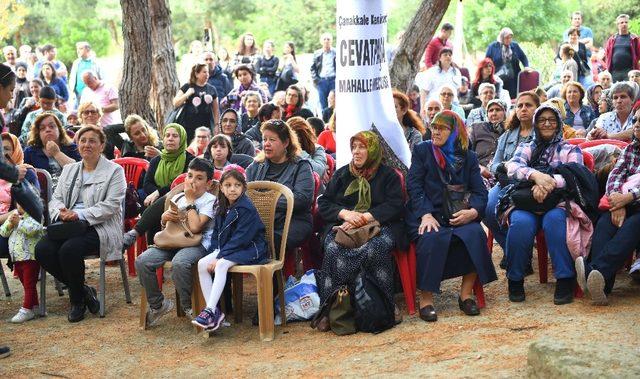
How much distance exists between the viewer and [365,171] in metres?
6.90

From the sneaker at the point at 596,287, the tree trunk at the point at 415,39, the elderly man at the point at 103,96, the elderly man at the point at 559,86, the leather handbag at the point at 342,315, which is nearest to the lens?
the sneaker at the point at 596,287

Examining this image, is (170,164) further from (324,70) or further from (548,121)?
(324,70)

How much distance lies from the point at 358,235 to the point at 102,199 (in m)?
2.14

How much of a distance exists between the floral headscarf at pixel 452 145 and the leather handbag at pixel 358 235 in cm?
74

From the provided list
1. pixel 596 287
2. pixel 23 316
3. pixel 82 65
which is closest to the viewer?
pixel 596 287

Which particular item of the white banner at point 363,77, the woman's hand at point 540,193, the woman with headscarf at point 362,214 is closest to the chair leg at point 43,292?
the woman with headscarf at point 362,214

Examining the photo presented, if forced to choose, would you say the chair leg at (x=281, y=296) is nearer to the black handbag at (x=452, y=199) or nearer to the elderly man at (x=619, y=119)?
the black handbag at (x=452, y=199)

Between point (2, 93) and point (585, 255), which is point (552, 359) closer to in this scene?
point (585, 255)

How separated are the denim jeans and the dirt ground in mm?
255

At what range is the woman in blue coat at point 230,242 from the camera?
649 centimetres

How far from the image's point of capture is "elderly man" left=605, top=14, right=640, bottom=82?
16188mm

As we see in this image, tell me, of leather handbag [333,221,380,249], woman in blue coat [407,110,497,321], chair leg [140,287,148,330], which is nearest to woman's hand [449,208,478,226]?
woman in blue coat [407,110,497,321]

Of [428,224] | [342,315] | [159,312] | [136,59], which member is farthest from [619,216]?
[136,59]

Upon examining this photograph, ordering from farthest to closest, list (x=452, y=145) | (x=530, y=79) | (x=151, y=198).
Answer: (x=530, y=79), (x=151, y=198), (x=452, y=145)
